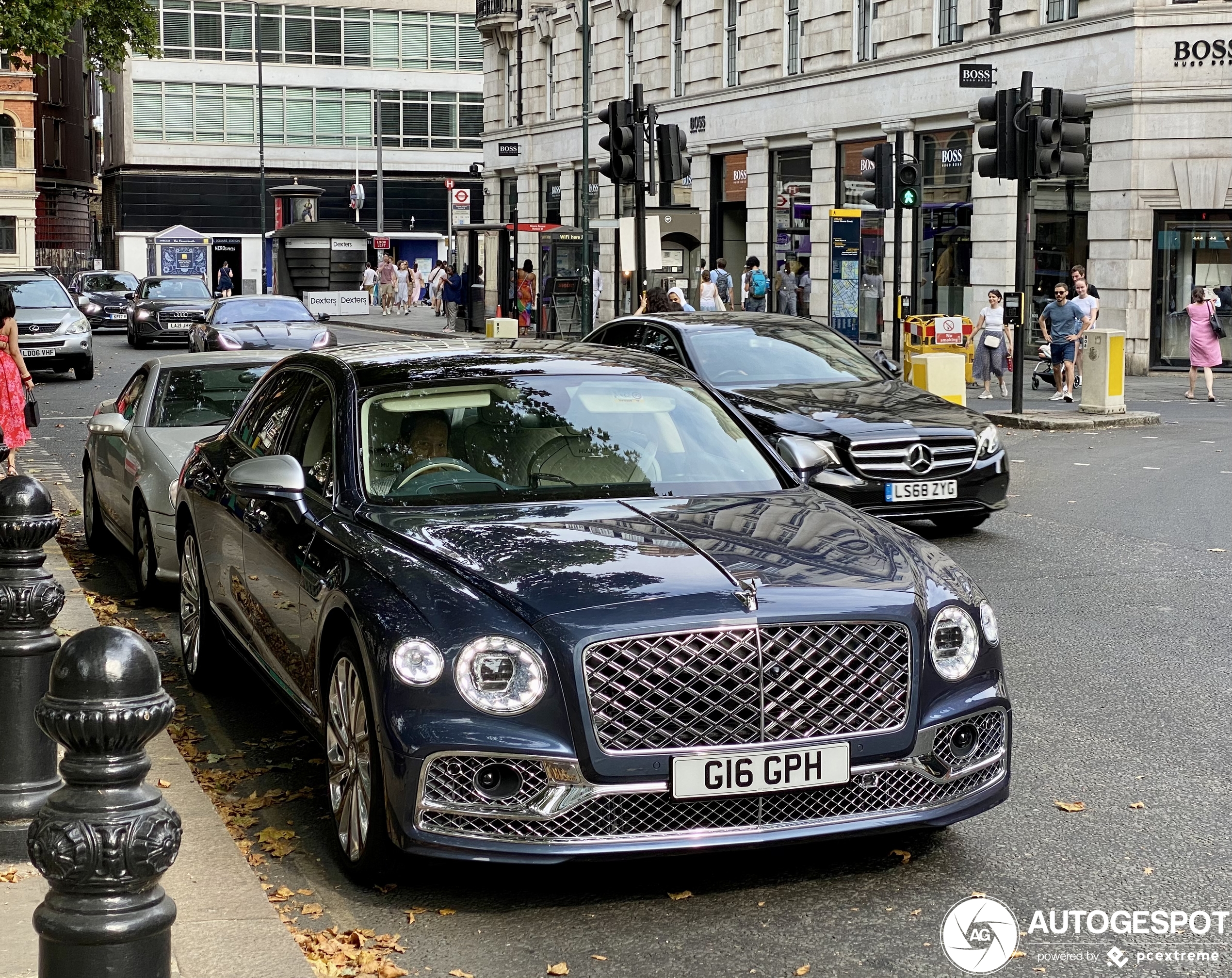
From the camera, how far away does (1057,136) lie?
65.0ft

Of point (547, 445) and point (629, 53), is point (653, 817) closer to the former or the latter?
point (547, 445)

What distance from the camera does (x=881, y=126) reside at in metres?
35.2

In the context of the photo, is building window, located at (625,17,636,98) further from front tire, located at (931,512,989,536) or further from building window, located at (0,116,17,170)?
building window, located at (0,116,17,170)

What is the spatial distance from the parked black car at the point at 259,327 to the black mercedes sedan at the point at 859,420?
456 inches

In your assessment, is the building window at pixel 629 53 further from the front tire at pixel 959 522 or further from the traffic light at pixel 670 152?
the front tire at pixel 959 522

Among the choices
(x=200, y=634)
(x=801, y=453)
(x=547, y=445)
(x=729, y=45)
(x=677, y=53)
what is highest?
(x=677, y=53)

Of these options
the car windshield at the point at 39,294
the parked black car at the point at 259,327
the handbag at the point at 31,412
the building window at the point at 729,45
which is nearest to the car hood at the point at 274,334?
the parked black car at the point at 259,327

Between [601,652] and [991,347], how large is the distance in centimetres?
2173

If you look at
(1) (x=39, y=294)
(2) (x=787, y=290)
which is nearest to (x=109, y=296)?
(1) (x=39, y=294)

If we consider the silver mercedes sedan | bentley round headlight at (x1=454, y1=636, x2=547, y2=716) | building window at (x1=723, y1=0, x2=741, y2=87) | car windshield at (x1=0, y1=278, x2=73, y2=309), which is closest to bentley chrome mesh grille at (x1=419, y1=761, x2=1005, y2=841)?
bentley round headlight at (x1=454, y1=636, x2=547, y2=716)

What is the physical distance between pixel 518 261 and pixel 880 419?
43.2m

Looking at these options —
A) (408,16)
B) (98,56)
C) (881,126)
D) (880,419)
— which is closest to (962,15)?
(881,126)

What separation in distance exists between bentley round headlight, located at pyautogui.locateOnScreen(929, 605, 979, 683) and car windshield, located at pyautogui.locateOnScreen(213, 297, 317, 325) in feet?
78.8

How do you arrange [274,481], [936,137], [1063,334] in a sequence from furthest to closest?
1. [936,137]
2. [1063,334]
3. [274,481]
